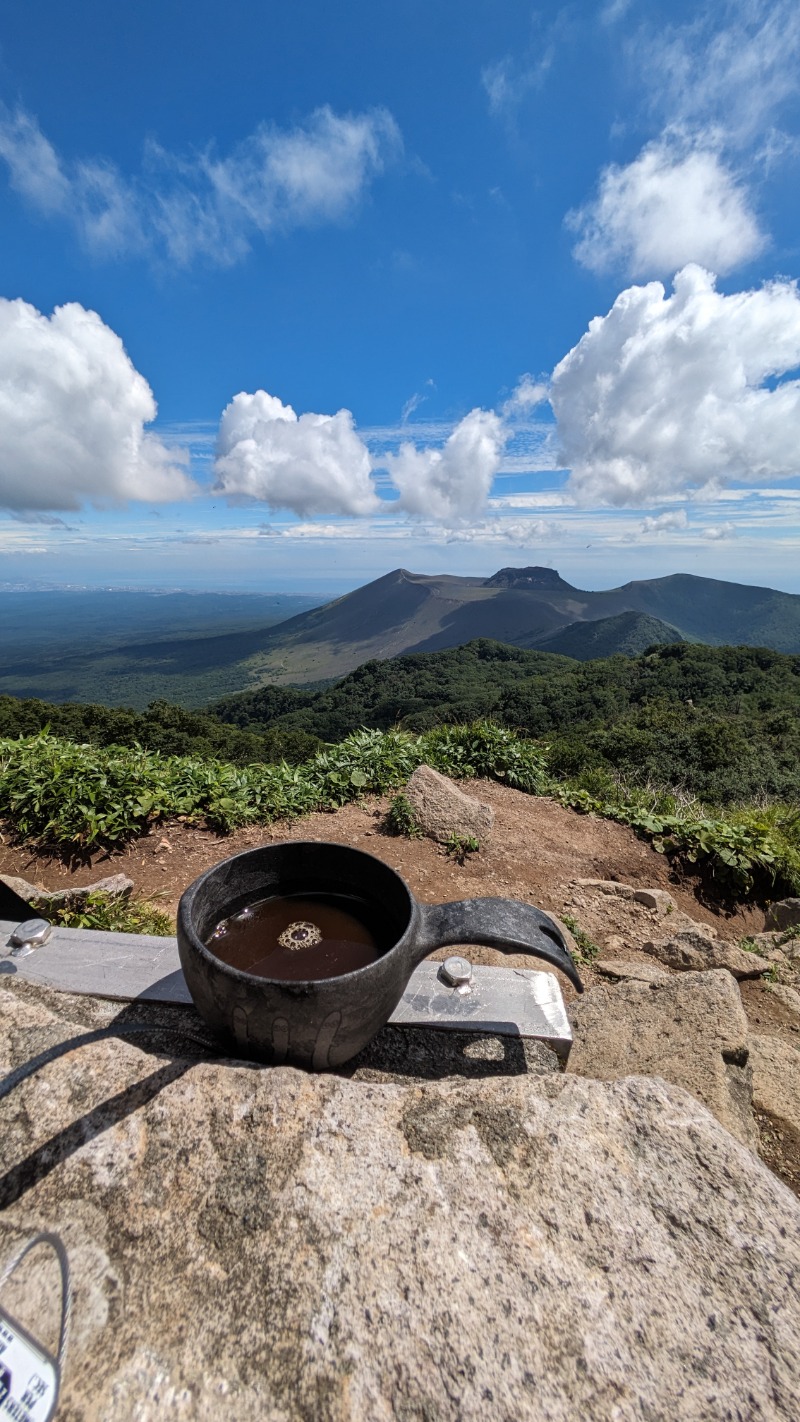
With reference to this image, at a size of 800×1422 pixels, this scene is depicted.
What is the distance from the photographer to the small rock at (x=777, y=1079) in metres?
2.40

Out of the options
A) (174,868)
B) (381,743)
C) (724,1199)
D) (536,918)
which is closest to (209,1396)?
(724,1199)

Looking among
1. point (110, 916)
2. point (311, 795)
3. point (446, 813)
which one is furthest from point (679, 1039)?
point (311, 795)

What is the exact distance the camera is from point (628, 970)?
3.90 meters

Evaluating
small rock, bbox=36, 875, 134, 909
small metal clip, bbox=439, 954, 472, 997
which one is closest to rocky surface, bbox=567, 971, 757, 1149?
small metal clip, bbox=439, 954, 472, 997

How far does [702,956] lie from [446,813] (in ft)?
9.00

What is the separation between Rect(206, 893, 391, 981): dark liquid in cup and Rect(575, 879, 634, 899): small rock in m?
3.78

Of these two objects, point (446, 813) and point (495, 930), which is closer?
point (495, 930)

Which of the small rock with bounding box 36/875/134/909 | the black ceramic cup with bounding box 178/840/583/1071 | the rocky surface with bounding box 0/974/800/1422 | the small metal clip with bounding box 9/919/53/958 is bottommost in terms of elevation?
the small rock with bounding box 36/875/134/909

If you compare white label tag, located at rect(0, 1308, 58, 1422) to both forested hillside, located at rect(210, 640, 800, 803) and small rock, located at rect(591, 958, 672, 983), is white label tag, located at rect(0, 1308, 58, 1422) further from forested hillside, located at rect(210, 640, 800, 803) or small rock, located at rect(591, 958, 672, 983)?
forested hillside, located at rect(210, 640, 800, 803)

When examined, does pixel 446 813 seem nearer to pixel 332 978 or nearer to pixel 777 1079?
pixel 777 1079

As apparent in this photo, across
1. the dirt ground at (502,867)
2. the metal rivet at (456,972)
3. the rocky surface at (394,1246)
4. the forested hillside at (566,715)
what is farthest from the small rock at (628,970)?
the forested hillside at (566,715)

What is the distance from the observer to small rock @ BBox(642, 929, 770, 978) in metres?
3.99

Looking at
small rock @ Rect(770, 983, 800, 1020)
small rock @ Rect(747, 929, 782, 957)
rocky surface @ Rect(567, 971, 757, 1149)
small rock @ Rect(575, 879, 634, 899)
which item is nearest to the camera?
rocky surface @ Rect(567, 971, 757, 1149)

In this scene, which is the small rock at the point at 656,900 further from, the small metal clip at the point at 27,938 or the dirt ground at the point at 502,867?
the small metal clip at the point at 27,938
